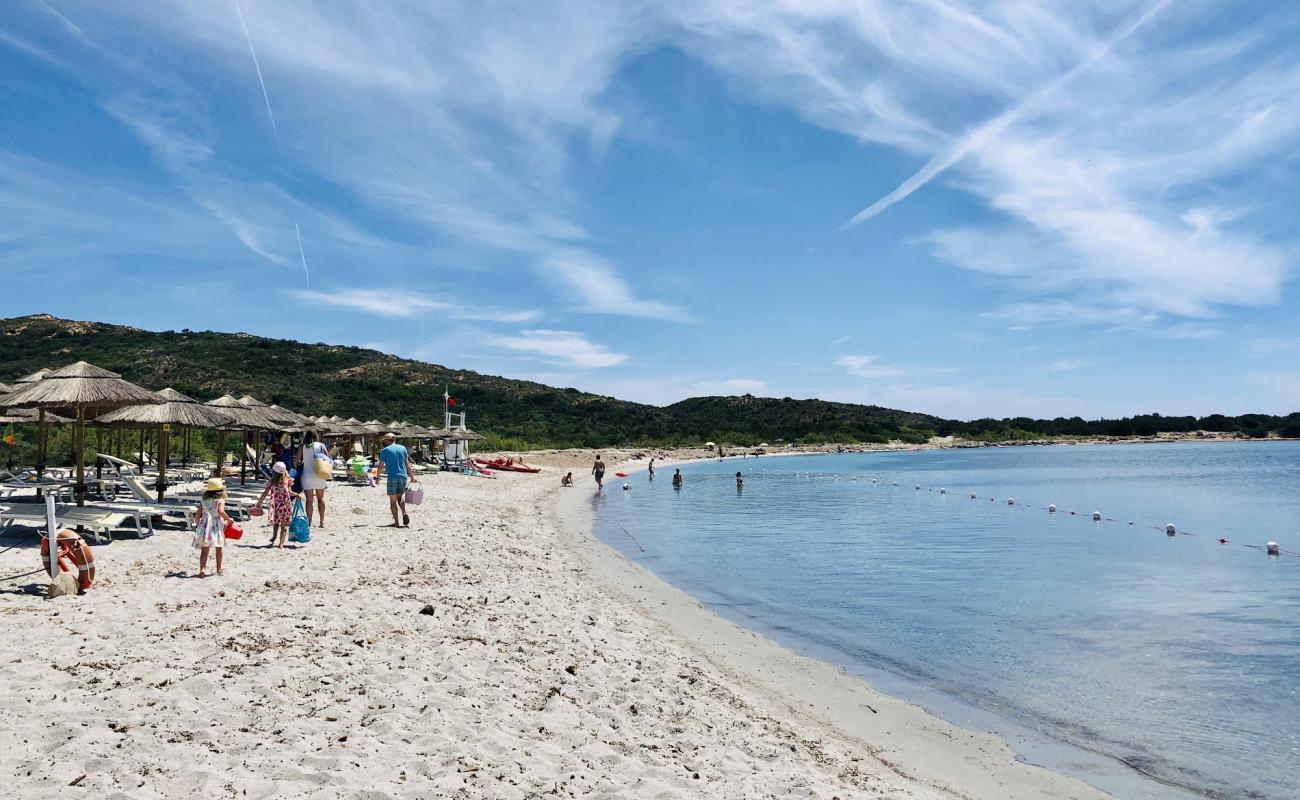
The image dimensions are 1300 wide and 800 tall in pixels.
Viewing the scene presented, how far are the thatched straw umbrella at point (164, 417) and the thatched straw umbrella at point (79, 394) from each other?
1032mm

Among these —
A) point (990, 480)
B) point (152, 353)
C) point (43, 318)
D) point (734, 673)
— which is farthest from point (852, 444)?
point (734, 673)

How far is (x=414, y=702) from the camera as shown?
201 inches

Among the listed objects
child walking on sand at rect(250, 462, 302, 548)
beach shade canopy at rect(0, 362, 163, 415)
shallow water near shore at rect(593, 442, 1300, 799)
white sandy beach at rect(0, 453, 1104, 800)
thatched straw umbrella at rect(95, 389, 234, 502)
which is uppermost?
beach shade canopy at rect(0, 362, 163, 415)

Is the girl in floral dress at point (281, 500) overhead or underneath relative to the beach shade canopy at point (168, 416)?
underneath

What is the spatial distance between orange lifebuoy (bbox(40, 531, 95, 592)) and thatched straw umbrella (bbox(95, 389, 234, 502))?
6.08 meters

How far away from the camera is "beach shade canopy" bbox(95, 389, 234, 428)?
42.2 feet

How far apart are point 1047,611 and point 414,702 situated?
9.64 meters

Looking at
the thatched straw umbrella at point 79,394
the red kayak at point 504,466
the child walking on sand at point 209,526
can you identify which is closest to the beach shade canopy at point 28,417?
the thatched straw umbrella at point 79,394

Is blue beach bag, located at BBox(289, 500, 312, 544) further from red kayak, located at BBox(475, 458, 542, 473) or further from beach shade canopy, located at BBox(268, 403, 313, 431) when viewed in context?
red kayak, located at BBox(475, 458, 542, 473)

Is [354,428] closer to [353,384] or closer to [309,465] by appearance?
[309,465]

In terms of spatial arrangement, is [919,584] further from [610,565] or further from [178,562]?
[178,562]

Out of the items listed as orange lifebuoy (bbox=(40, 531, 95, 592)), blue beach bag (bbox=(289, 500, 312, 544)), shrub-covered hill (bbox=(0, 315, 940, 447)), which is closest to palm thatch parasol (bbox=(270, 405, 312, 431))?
blue beach bag (bbox=(289, 500, 312, 544))

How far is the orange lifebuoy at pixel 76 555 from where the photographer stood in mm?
6957

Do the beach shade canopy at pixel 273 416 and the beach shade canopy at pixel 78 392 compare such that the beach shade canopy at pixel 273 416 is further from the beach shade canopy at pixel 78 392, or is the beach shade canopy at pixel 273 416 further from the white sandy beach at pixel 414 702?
the white sandy beach at pixel 414 702
